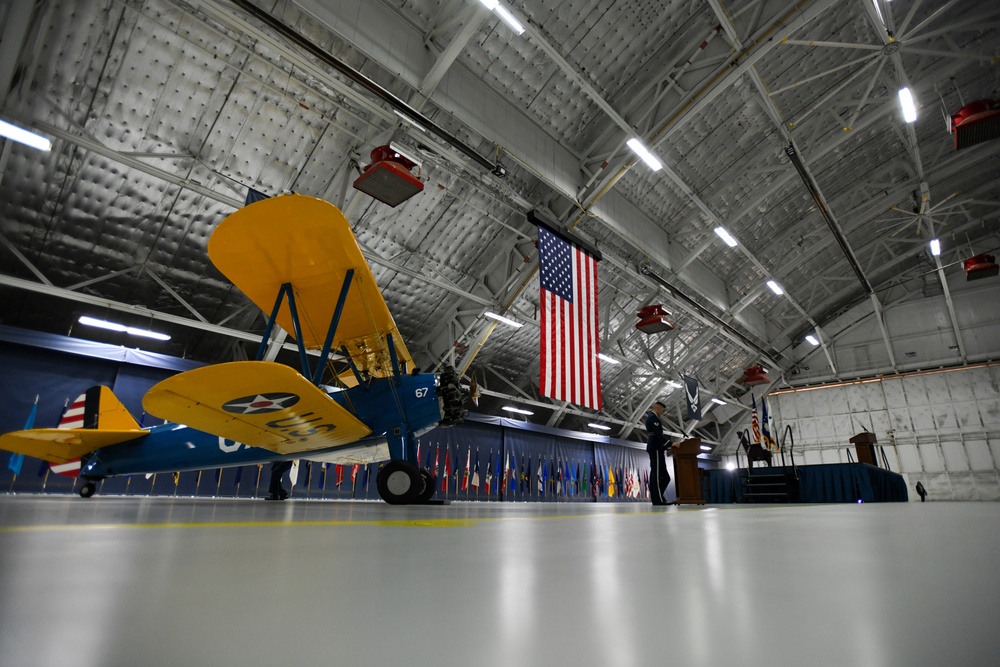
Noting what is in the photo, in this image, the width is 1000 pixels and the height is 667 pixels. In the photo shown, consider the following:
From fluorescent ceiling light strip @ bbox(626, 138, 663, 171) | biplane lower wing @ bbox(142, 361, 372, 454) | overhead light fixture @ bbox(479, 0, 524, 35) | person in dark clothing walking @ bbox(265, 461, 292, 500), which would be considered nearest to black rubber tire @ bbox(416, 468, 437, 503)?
biplane lower wing @ bbox(142, 361, 372, 454)

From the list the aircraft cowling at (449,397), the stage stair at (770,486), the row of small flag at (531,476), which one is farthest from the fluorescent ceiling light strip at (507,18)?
the stage stair at (770,486)

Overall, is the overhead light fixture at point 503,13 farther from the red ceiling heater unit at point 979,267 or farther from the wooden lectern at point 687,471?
the red ceiling heater unit at point 979,267

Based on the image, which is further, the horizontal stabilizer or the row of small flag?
the row of small flag

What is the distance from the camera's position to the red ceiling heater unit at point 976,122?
705 centimetres

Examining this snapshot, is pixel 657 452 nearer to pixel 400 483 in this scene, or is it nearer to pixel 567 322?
pixel 567 322

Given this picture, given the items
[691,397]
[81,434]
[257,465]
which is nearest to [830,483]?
[691,397]

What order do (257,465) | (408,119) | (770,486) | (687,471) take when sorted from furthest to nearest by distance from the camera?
1. (770,486)
2. (257,465)
3. (687,471)
4. (408,119)

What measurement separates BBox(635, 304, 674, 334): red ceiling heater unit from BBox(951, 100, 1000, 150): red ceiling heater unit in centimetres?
534

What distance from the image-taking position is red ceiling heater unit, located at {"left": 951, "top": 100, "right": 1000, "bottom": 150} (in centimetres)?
705

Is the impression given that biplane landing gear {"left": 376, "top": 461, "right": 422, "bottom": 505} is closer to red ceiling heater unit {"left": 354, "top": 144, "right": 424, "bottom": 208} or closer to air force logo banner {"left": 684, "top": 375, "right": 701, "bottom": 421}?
red ceiling heater unit {"left": 354, "top": 144, "right": 424, "bottom": 208}

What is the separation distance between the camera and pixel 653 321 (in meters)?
9.45

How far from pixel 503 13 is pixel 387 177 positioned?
2309 mm

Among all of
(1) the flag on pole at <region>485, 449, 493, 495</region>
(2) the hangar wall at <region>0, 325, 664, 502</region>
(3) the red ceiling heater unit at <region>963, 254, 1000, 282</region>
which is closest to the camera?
(2) the hangar wall at <region>0, 325, 664, 502</region>

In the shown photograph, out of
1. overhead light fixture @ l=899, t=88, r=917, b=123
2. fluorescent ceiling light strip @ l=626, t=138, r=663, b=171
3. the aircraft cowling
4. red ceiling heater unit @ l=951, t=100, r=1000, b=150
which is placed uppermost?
overhead light fixture @ l=899, t=88, r=917, b=123
